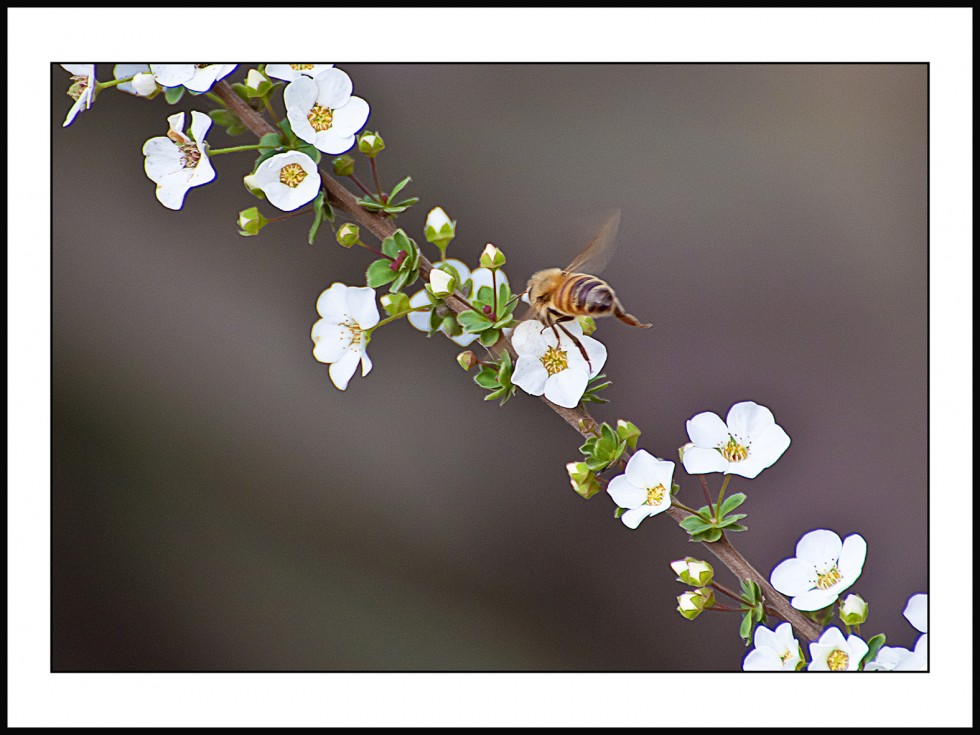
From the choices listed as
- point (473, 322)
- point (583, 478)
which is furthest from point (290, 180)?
point (583, 478)

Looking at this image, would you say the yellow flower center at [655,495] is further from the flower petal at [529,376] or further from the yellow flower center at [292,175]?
the yellow flower center at [292,175]

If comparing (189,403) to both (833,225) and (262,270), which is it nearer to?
(262,270)

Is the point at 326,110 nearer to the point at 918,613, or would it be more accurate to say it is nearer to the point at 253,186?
the point at 253,186

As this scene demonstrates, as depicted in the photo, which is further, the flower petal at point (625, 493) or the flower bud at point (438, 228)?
the flower bud at point (438, 228)

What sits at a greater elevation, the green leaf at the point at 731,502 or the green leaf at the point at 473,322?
the green leaf at the point at 473,322

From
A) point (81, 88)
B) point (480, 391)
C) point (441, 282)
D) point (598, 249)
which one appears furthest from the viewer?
point (480, 391)

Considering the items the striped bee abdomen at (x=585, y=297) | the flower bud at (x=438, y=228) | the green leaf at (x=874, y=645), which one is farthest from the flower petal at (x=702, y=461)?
the flower bud at (x=438, y=228)
